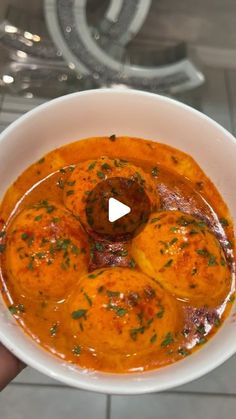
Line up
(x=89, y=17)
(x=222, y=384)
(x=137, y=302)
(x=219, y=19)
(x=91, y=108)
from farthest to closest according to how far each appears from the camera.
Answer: (x=219, y=19), (x=89, y=17), (x=222, y=384), (x=91, y=108), (x=137, y=302)

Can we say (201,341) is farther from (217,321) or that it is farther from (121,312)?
(121,312)

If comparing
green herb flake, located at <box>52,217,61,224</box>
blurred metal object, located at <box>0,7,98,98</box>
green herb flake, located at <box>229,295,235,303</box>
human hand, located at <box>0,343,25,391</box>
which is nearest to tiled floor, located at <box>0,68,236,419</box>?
human hand, located at <box>0,343,25,391</box>

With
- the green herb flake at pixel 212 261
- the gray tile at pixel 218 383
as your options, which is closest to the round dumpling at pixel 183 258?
the green herb flake at pixel 212 261

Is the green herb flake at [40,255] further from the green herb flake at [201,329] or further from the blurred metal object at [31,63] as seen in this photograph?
the blurred metal object at [31,63]

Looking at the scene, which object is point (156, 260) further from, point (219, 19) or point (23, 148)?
point (219, 19)

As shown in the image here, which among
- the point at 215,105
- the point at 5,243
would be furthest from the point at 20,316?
the point at 215,105

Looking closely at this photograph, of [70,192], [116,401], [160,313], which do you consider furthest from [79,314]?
[116,401]

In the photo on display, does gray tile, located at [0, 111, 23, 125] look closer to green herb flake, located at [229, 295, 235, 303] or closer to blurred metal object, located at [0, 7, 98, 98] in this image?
Result: blurred metal object, located at [0, 7, 98, 98]
